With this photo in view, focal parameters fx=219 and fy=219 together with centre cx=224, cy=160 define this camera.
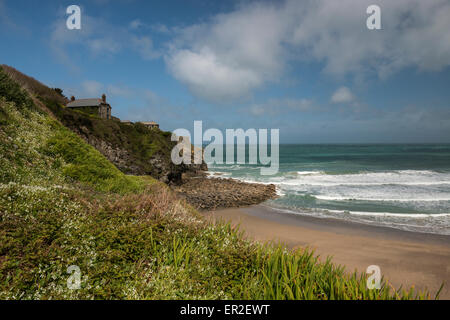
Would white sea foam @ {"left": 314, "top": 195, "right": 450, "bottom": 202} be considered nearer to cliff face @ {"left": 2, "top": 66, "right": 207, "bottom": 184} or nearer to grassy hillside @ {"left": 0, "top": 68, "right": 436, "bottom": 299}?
cliff face @ {"left": 2, "top": 66, "right": 207, "bottom": 184}

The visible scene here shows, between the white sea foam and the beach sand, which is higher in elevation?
the white sea foam

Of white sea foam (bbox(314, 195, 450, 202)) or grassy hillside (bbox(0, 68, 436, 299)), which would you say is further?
white sea foam (bbox(314, 195, 450, 202))

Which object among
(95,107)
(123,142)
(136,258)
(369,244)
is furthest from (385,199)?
(95,107)

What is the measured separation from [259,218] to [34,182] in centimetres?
1315

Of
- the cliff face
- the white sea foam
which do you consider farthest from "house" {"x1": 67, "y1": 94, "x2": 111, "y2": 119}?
the white sea foam

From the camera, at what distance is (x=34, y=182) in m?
6.66

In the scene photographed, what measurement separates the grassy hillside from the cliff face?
1446 centimetres

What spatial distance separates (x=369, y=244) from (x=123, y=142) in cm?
2238

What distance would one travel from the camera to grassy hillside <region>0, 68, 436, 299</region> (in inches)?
135

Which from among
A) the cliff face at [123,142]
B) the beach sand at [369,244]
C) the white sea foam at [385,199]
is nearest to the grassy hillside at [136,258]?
the beach sand at [369,244]

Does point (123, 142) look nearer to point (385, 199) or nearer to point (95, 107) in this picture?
point (95, 107)

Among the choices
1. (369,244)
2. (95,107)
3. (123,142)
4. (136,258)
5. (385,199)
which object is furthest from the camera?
(95,107)

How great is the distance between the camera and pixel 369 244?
11.0 m

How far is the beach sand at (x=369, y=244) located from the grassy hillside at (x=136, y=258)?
1493mm
